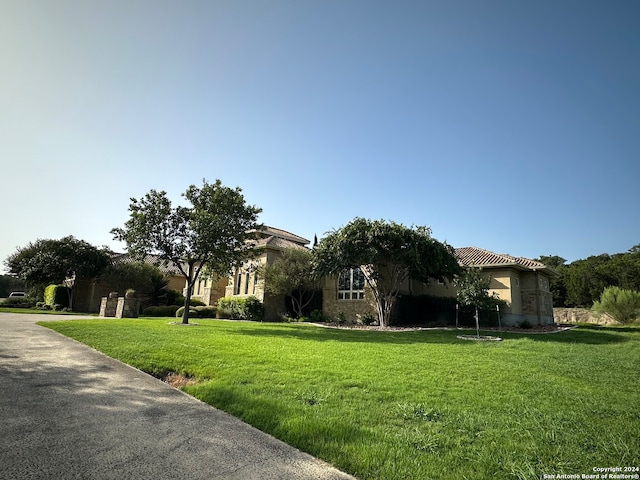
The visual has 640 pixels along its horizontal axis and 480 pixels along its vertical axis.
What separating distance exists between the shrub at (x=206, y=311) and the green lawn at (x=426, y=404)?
17589 mm

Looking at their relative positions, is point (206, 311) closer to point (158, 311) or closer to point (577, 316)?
point (158, 311)

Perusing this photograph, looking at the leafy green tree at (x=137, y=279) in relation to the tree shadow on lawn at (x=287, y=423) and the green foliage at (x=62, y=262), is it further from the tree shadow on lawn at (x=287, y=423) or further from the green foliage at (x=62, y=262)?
the tree shadow on lawn at (x=287, y=423)

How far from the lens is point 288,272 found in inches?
997

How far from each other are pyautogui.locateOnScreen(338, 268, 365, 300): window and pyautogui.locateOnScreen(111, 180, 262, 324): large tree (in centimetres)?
978

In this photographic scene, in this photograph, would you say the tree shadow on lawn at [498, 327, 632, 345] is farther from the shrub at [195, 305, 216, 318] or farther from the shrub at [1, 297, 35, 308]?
the shrub at [1, 297, 35, 308]

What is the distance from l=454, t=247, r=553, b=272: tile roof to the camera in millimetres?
24891

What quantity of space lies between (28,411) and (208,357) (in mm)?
3987

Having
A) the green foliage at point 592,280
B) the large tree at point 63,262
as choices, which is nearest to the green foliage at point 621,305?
the green foliage at point 592,280

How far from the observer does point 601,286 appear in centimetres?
4594

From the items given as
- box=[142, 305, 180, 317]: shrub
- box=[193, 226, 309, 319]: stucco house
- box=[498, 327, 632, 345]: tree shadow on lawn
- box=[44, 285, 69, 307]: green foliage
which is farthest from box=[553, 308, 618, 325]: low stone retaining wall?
box=[44, 285, 69, 307]: green foliage

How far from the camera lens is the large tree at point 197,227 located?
17.4 metres

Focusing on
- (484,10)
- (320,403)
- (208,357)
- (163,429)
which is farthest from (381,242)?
(163,429)

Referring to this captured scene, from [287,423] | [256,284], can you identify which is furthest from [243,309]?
[287,423]

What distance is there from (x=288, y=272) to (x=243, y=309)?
420 centimetres
